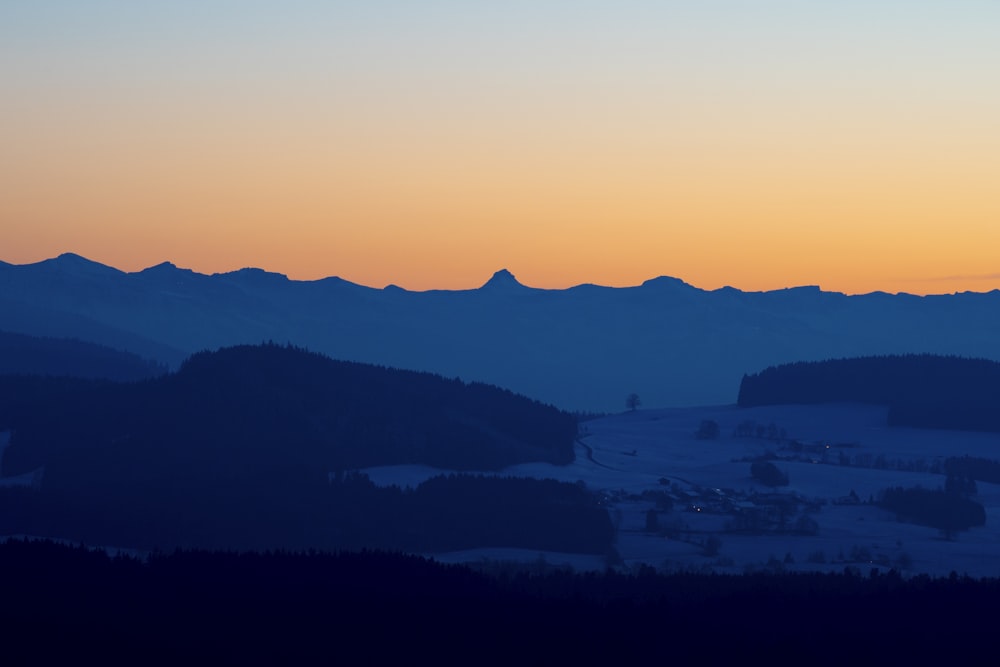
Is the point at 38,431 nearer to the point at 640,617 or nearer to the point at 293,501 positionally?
the point at 293,501

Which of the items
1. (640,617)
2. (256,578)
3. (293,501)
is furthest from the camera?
(293,501)

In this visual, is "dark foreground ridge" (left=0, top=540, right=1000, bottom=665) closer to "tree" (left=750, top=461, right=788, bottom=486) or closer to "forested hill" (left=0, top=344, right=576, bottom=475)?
"tree" (left=750, top=461, right=788, bottom=486)

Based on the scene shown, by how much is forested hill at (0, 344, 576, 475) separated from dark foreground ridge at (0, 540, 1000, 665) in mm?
65422

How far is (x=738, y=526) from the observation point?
146 metres

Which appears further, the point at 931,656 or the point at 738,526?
the point at 738,526

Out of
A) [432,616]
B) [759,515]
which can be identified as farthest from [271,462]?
[432,616]

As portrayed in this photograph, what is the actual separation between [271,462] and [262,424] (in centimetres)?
1107

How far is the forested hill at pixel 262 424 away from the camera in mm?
174125

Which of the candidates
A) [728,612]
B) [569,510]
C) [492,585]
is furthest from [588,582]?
[569,510]

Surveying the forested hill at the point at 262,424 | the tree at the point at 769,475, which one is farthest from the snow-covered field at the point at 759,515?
the forested hill at the point at 262,424

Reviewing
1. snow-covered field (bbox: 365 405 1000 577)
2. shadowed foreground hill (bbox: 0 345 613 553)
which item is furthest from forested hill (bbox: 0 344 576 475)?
snow-covered field (bbox: 365 405 1000 577)

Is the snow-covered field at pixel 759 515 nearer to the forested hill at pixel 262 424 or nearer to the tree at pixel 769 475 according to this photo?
the tree at pixel 769 475

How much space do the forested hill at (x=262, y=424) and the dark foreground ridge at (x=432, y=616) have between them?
2576 inches

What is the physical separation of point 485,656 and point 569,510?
61.9 m
